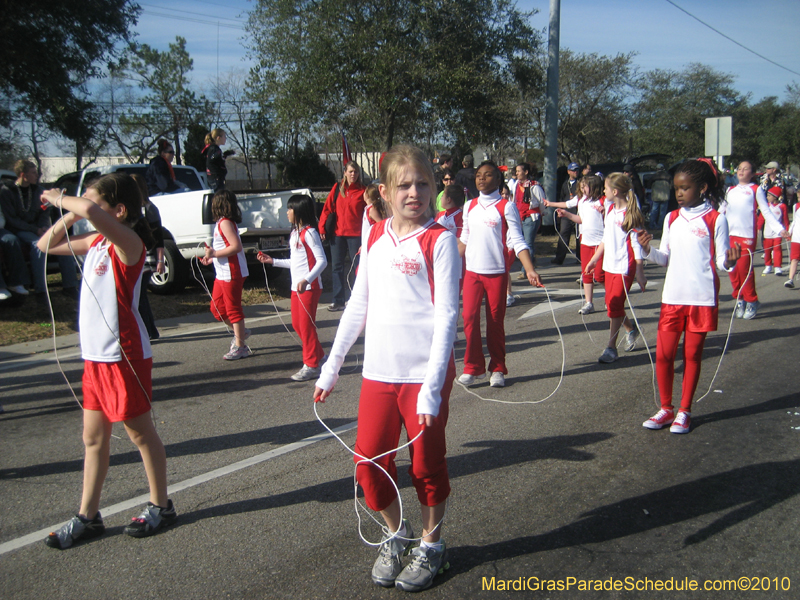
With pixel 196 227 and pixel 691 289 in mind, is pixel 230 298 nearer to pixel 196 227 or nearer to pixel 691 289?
pixel 196 227

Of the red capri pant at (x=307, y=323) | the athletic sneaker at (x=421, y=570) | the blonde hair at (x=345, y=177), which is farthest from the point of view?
the blonde hair at (x=345, y=177)

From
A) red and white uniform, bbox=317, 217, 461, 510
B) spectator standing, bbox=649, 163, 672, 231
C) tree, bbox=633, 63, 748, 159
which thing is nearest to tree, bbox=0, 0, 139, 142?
red and white uniform, bbox=317, 217, 461, 510

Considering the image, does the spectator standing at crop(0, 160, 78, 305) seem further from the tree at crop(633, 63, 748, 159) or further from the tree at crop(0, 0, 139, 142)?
the tree at crop(633, 63, 748, 159)

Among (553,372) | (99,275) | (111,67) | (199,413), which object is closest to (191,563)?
(99,275)

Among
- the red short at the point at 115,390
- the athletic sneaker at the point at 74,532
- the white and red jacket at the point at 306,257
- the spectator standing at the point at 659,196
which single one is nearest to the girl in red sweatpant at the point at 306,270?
the white and red jacket at the point at 306,257

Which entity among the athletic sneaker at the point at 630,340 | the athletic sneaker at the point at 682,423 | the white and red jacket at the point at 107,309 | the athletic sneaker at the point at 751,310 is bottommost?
the athletic sneaker at the point at 682,423

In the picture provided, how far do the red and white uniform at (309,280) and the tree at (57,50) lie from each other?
34.2 feet

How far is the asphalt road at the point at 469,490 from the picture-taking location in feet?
9.87

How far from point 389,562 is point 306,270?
3950 millimetres

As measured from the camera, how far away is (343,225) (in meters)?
10.1

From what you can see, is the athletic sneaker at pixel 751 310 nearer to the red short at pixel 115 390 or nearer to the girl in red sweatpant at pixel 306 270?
the girl in red sweatpant at pixel 306 270

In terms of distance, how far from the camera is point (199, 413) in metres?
5.48

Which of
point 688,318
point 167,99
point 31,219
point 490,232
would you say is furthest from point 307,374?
point 167,99

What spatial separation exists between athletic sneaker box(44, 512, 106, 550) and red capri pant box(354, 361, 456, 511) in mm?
1594
